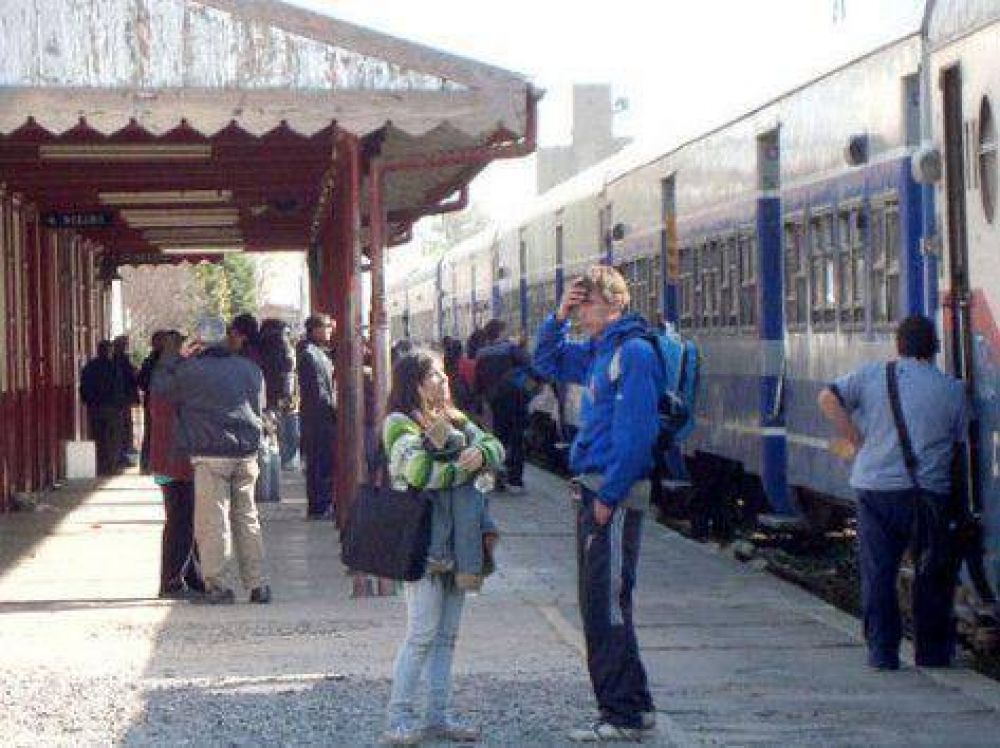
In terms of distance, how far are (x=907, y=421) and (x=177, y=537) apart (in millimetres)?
5724

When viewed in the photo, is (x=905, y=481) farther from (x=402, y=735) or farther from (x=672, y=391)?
(x=402, y=735)

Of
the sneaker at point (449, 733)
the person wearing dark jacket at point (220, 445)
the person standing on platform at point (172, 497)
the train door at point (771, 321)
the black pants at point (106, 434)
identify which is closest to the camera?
the sneaker at point (449, 733)

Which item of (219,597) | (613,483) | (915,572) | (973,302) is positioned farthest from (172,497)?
(613,483)

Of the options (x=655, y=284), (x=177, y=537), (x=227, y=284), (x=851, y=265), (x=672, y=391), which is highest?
(x=227, y=284)

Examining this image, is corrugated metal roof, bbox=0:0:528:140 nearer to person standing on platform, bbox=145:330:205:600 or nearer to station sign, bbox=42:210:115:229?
person standing on platform, bbox=145:330:205:600

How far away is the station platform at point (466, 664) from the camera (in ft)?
33.3

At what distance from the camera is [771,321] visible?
55.2ft

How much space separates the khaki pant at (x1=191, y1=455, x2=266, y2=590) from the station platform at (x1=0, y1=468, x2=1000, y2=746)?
0.23 metres

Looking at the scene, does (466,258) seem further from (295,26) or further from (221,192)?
(295,26)

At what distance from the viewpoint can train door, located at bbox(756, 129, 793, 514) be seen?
16.7 m

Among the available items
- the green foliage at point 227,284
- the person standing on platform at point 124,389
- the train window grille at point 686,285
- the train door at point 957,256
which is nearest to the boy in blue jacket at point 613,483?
the train door at point 957,256

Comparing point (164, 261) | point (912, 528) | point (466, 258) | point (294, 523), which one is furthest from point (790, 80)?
point (466, 258)

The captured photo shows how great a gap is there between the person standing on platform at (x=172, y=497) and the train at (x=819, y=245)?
3.79 metres

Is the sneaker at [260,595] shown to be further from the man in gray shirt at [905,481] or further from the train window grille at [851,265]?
the man in gray shirt at [905,481]
